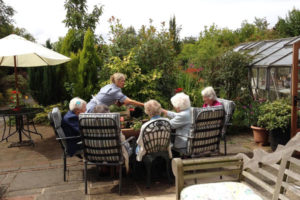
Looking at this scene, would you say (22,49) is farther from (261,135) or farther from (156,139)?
(261,135)

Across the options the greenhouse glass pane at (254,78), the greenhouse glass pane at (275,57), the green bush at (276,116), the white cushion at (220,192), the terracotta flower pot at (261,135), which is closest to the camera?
the white cushion at (220,192)

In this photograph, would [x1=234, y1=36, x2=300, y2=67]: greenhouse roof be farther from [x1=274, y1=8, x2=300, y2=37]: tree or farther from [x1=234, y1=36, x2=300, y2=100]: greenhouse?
[x1=274, y1=8, x2=300, y2=37]: tree

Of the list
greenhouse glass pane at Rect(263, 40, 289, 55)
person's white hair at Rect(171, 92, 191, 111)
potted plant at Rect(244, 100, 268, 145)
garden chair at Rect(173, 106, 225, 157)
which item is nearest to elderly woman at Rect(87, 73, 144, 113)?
person's white hair at Rect(171, 92, 191, 111)

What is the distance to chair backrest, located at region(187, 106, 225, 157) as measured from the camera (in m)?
3.17

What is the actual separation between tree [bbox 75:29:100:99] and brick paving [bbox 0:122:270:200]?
2.30m

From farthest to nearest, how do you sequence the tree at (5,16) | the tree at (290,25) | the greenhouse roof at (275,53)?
the tree at (5,16), the tree at (290,25), the greenhouse roof at (275,53)

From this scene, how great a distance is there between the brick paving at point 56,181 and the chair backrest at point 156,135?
1.80 feet

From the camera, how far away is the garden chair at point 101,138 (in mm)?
2949

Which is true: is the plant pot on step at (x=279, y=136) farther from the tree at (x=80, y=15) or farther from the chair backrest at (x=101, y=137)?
the tree at (x=80, y=15)

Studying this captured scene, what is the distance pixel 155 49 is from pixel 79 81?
2.24 meters

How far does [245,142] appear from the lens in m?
5.25

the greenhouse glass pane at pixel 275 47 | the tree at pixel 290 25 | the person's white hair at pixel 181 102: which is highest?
the tree at pixel 290 25

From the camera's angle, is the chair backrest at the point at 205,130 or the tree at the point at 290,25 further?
the tree at the point at 290,25

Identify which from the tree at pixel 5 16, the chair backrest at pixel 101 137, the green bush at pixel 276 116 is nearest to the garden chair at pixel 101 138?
the chair backrest at pixel 101 137
